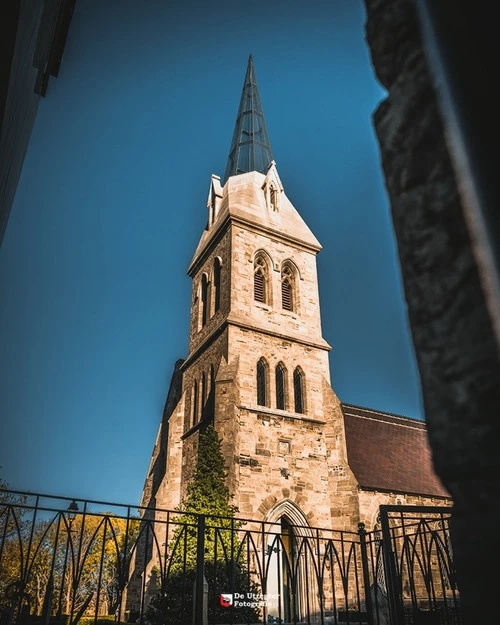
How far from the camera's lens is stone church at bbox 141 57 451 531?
16.4 metres

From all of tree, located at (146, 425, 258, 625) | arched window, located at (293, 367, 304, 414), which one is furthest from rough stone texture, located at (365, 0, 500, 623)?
arched window, located at (293, 367, 304, 414)

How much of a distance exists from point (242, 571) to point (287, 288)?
12.3 metres

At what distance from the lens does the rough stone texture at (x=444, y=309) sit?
37.6 inches

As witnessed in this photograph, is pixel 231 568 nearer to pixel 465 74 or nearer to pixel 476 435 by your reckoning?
pixel 476 435

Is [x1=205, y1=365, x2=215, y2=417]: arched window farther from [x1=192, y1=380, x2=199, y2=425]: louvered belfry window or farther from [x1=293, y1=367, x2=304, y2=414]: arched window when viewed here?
[x1=293, y1=367, x2=304, y2=414]: arched window

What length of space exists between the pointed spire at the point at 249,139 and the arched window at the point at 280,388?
14.0m

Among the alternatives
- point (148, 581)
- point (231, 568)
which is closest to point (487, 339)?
point (231, 568)

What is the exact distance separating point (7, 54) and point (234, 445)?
13.5m

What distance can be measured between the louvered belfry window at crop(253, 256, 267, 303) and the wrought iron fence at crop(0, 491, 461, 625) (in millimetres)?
9146

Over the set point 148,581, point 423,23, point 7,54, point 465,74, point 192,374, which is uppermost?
point 192,374

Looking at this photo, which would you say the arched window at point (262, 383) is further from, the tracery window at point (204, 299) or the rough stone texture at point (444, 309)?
the rough stone texture at point (444, 309)

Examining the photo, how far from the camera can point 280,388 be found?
1861 centimetres

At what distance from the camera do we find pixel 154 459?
23.9 meters

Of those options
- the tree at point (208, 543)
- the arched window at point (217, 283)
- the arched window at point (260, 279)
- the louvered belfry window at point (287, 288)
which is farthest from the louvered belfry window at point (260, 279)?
the tree at point (208, 543)
